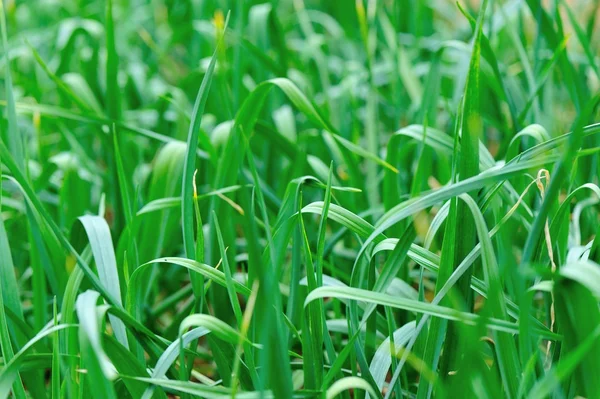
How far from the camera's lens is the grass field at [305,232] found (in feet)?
2.07

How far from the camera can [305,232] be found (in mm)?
903

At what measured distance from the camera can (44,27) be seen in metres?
2.32

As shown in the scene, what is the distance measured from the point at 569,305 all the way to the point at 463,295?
0.16 metres

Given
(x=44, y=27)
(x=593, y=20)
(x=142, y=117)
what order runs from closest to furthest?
1. (x=593, y=20)
2. (x=142, y=117)
3. (x=44, y=27)

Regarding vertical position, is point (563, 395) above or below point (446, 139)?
below

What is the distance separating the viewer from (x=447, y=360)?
0.75m

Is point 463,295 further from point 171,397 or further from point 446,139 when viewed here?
point 171,397

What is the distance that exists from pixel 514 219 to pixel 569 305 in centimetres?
46

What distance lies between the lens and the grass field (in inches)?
24.9

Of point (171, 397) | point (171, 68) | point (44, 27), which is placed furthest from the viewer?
point (44, 27)

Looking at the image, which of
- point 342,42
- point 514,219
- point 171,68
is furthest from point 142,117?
point 514,219

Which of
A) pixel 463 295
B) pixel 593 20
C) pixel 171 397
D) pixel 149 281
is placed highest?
pixel 593 20

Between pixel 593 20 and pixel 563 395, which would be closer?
pixel 563 395

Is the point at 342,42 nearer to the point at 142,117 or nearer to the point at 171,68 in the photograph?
the point at 171,68
